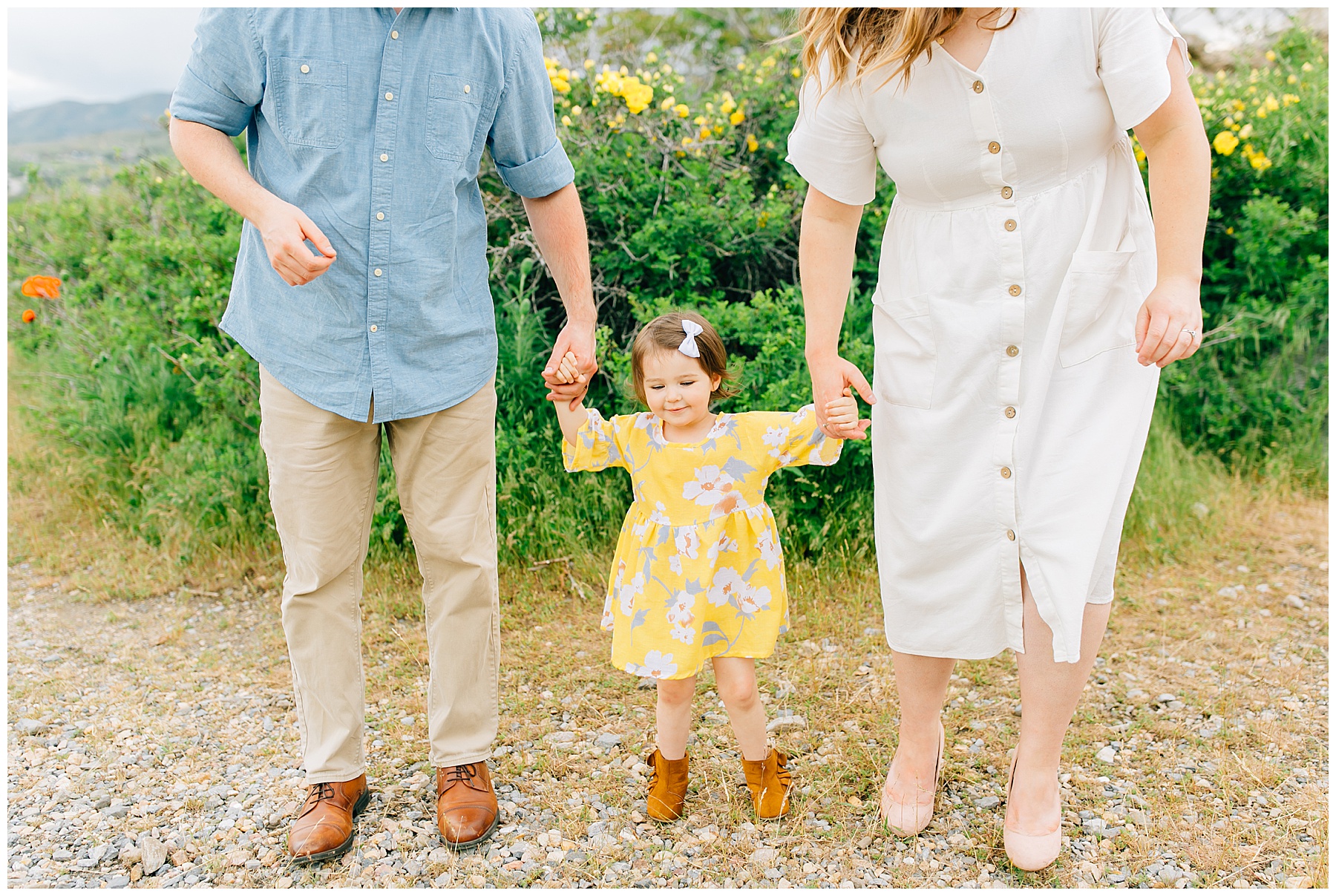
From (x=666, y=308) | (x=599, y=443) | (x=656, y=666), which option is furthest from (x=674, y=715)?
(x=666, y=308)

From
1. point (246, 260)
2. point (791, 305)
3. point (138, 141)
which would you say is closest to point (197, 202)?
point (138, 141)

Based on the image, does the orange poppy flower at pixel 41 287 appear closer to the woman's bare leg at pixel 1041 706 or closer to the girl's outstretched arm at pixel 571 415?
the girl's outstretched arm at pixel 571 415

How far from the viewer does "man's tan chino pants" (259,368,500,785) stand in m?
2.12

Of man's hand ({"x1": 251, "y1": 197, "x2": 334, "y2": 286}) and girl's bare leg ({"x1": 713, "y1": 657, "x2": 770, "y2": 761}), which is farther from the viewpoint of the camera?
girl's bare leg ({"x1": 713, "y1": 657, "x2": 770, "y2": 761})

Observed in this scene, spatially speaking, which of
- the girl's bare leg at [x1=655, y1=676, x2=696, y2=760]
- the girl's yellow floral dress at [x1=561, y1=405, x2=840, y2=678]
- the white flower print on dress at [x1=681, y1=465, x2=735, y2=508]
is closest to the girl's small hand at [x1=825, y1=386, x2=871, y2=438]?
the girl's yellow floral dress at [x1=561, y1=405, x2=840, y2=678]

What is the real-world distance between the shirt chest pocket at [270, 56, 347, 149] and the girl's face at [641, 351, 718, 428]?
786mm

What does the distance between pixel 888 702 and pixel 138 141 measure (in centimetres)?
584

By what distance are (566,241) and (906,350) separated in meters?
0.83

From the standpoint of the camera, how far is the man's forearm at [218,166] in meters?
1.90

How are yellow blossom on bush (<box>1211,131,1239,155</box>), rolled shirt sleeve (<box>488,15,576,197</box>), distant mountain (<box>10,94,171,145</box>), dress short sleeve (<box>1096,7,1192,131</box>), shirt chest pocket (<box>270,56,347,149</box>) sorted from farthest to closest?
distant mountain (<box>10,94,171,145</box>) → yellow blossom on bush (<box>1211,131,1239,155</box>) → rolled shirt sleeve (<box>488,15,576,197</box>) → shirt chest pocket (<box>270,56,347,149</box>) → dress short sleeve (<box>1096,7,1192,131</box>)

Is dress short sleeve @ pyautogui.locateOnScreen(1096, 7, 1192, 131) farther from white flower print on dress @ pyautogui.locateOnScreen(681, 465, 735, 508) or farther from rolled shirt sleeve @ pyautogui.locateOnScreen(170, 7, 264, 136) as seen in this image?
rolled shirt sleeve @ pyautogui.locateOnScreen(170, 7, 264, 136)

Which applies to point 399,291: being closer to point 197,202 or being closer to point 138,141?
point 197,202

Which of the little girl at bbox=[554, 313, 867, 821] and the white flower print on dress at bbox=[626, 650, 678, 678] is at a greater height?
the little girl at bbox=[554, 313, 867, 821]

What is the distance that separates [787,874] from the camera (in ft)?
6.97
